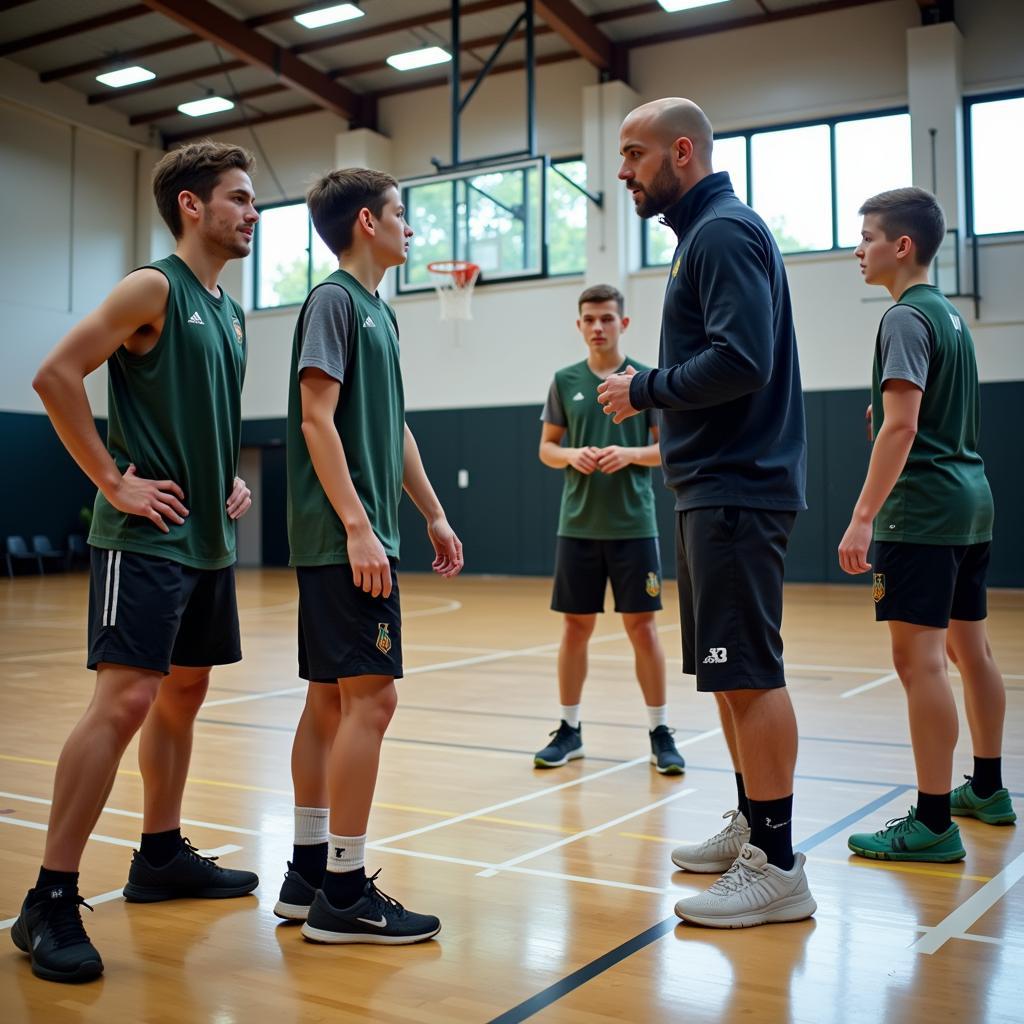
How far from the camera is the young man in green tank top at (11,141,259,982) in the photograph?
7.95ft

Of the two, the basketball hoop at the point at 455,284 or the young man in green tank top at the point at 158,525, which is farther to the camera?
the basketball hoop at the point at 455,284

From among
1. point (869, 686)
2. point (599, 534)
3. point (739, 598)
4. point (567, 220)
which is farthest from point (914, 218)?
point (567, 220)

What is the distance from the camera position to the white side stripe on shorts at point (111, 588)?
97.6 inches

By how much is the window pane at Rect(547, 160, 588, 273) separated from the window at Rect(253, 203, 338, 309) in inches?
147

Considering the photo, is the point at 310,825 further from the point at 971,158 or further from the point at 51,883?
the point at 971,158

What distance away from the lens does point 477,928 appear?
103 inches

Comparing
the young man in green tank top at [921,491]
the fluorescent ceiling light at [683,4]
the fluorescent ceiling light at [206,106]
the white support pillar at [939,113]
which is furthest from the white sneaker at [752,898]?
the fluorescent ceiling light at [206,106]

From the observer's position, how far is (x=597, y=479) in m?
4.60

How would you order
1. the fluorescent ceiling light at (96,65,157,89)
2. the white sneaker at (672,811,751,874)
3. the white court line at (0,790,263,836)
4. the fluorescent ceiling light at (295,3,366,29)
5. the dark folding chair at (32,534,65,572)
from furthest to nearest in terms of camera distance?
the dark folding chair at (32,534,65,572) < the fluorescent ceiling light at (96,65,157,89) < the fluorescent ceiling light at (295,3,366,29) < the white court line at (0,790,263,836) < the white sneaker at (672,811,751,874)

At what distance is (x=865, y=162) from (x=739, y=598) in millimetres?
12774

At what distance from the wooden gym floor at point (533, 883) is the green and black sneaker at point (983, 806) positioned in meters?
0.06

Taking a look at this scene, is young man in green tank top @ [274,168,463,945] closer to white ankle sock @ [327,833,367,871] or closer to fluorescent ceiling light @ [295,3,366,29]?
white ankle sock @ [327,833,367,871]

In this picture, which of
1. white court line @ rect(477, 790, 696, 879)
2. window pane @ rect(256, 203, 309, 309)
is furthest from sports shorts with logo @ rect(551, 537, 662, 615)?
window pane @ rect(256, 203, 309, 309)

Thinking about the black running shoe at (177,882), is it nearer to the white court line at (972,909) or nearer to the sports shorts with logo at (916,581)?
the white court line at (972,909)
